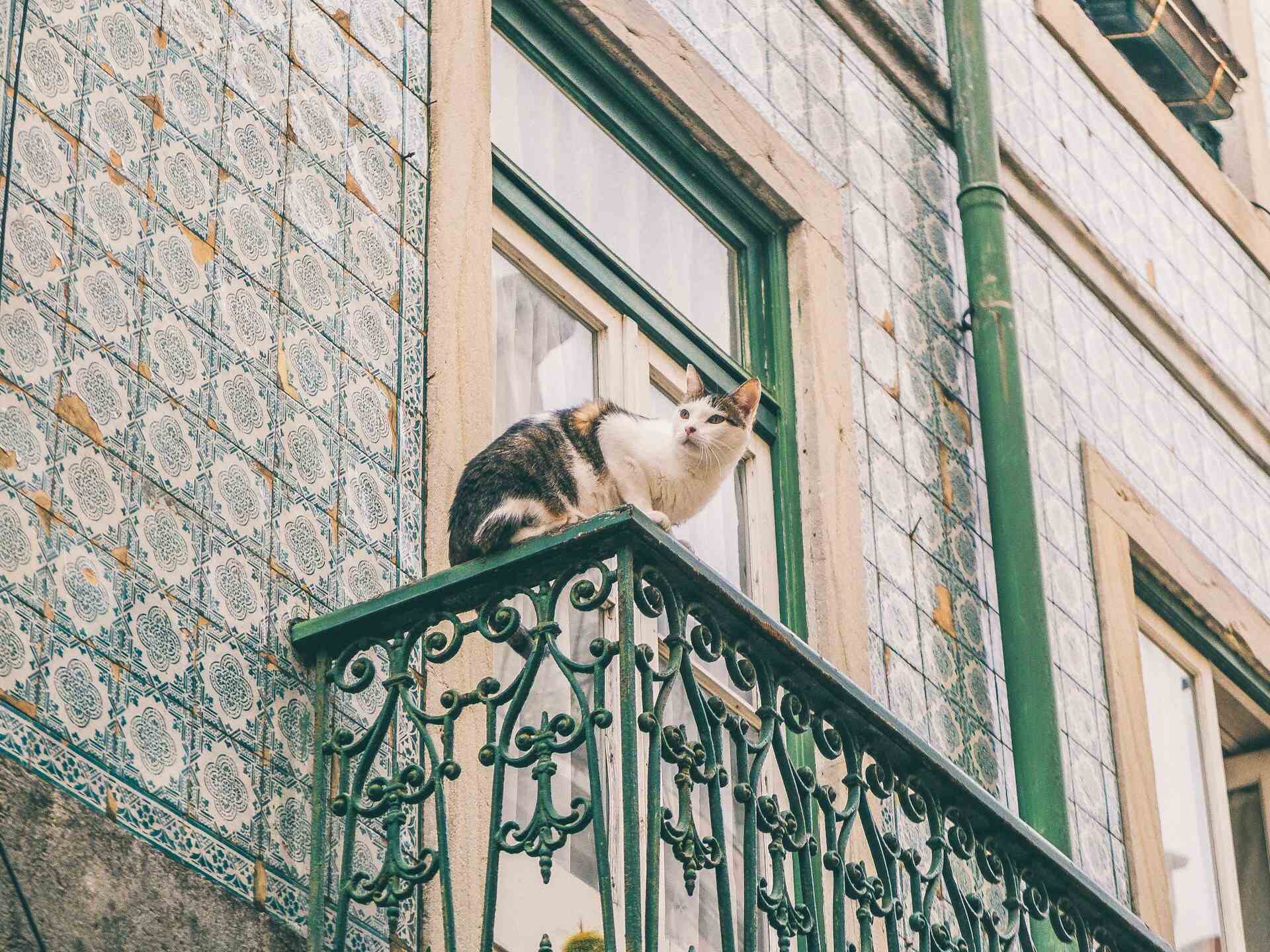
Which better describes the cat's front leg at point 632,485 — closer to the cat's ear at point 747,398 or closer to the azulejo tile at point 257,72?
the cat's ear at point 747,398

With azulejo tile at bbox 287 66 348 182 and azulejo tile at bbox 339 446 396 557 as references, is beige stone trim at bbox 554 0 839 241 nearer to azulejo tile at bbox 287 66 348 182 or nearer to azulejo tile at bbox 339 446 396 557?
azulejo tile at bbox 287 66 348 182

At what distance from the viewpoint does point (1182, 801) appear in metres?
8.91

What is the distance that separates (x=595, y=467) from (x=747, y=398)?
616 mm

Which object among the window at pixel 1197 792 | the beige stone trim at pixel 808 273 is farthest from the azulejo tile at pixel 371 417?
the window at pixel 1197 792

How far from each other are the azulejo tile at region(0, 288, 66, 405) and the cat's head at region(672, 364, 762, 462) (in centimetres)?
152

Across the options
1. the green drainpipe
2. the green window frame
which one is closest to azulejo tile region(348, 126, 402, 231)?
the green window frame

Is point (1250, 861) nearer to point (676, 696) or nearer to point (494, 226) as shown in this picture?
point (676, 696)

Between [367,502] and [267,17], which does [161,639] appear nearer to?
[367,502]

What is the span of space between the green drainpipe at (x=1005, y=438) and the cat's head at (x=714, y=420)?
1900mm

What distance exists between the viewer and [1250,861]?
942cm

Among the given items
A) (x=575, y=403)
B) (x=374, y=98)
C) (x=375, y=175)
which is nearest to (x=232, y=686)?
(x=375, y=175)

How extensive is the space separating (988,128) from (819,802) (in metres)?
3.89

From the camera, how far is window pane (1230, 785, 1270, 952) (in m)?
9.23

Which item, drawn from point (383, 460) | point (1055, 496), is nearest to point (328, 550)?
point (383, 460)
